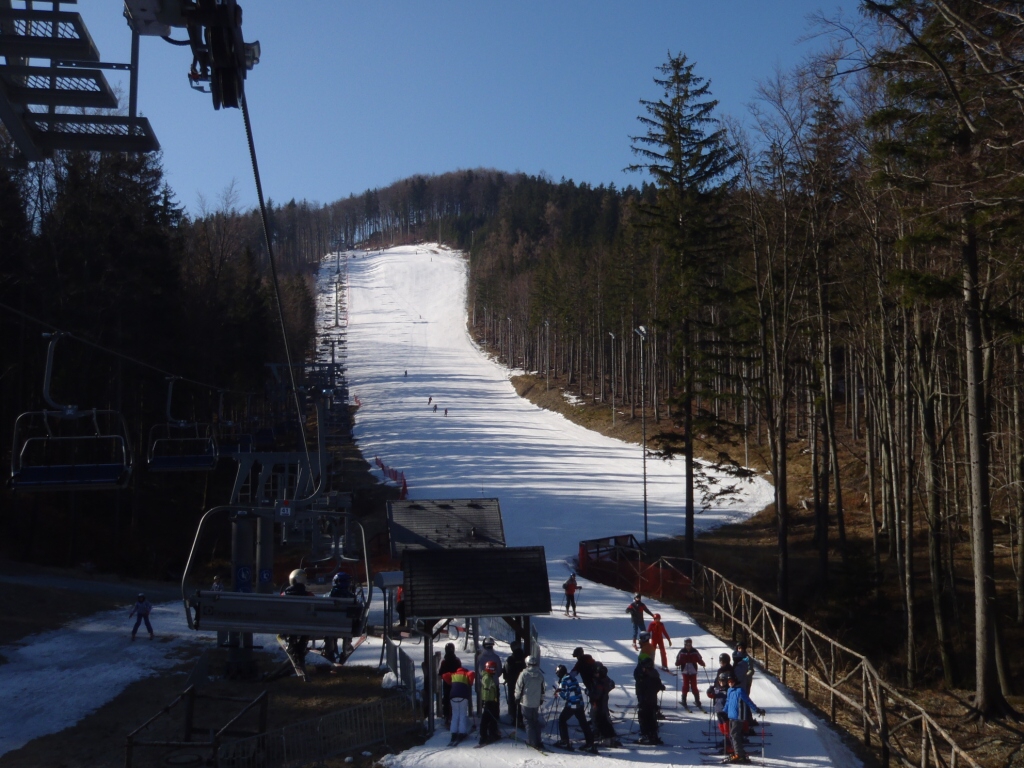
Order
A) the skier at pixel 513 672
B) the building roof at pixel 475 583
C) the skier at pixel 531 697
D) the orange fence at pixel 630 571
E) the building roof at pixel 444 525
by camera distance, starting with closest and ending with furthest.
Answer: the skier at pixel 531 697 → the skier at pixel 513 672 → the building roof at pixel 475 583 → the building roof at pixel 444 525 → the orange fence at pixel 630 571

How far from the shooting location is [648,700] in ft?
37.7

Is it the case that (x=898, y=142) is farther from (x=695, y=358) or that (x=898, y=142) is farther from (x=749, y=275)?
(x=695, y=358)

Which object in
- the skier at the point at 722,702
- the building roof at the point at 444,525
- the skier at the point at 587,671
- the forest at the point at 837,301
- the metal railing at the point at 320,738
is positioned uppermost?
the forest at the point at 837,301

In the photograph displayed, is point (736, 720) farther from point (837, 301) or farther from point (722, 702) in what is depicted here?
point (837, 301)

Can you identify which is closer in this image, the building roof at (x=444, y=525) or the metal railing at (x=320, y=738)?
the metal railing at (x=320, y=738)

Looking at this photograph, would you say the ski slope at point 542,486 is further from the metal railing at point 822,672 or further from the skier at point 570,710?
the metal railing at point 822,672

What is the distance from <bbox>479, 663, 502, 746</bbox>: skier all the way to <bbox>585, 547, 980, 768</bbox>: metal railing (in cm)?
553

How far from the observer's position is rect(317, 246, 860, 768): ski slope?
11.6m

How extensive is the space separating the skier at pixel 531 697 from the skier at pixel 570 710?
286 millimetres

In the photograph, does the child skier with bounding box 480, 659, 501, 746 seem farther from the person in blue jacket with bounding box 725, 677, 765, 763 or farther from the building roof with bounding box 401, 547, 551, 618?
the person in blue jacket with bounding box 725, 677, 765, 763

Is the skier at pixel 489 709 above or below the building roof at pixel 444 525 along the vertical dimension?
below

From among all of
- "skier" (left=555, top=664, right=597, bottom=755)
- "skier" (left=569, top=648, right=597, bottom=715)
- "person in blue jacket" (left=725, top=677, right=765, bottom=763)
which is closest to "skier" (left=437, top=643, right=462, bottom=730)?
"skier" (left=555, top=664, right=597, bottom=755)

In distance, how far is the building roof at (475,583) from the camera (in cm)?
1267

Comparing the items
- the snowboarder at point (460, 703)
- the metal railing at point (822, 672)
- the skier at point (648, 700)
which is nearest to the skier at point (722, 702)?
the skier at point (648, 700)
